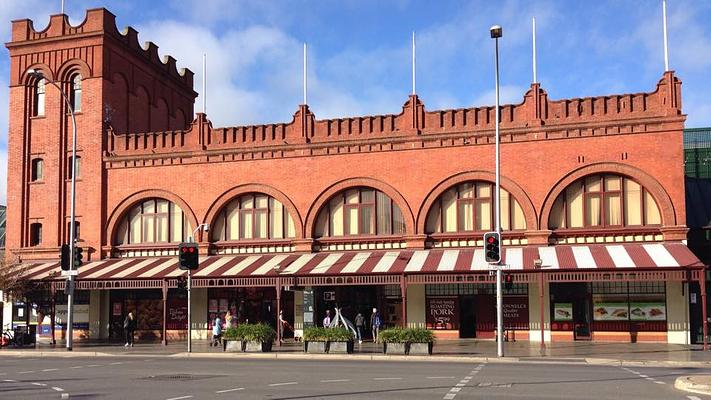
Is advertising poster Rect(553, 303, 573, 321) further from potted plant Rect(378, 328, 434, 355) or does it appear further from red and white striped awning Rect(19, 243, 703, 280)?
potted plant Rect(378, 328, 434, 355)

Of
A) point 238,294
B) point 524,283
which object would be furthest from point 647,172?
point 238,294

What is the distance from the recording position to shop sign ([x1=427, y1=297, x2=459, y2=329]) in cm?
3494

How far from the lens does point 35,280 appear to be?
36688 millimetres

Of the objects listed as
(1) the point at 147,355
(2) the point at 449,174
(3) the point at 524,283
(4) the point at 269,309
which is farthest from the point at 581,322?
(1) the point at 147,355

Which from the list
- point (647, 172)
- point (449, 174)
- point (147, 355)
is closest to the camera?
point (147, 355)

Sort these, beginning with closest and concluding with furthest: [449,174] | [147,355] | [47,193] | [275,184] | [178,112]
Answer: [147,355]
[449,174]
[275,184]
[47,193]
[178,112]

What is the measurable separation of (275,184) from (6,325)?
15.5 metres

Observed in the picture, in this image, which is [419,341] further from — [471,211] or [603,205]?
[603,205]

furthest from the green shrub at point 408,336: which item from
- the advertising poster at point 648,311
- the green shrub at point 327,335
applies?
the advertising poster at point 648,311

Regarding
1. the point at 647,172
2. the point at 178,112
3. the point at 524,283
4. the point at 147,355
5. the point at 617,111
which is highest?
the point at 178,112

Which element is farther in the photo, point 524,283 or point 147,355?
point 524,283

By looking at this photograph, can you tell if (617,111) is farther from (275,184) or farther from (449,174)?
(275,184)

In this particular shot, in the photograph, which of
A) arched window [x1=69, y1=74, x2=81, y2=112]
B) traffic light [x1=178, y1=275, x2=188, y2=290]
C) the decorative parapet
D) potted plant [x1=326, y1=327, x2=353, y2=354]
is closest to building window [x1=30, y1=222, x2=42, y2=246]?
arched window [x1=69, y1=74, x2=81, y2=112]

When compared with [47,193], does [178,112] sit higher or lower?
higher
